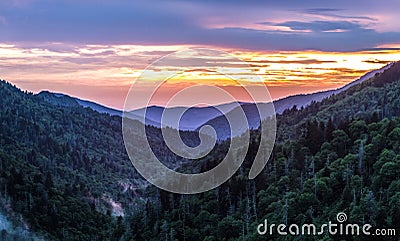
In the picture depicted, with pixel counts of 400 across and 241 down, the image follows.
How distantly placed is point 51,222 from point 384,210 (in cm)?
11531

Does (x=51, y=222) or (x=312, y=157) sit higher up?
(x=312, y=157)

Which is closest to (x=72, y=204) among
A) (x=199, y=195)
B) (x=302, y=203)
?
(x=199, y=195)

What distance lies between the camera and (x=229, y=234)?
96.6 metres

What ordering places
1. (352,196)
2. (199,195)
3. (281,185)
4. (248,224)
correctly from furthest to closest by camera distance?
(199,195), (281,185), (248,224), (352,196)

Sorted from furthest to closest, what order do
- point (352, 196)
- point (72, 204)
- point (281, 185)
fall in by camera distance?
1. point (72, 204)
2. point (281, 185)
3. point (352, 196)

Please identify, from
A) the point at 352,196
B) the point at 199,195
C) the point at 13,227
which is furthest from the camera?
the point at 13,227

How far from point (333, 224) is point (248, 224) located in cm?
2265

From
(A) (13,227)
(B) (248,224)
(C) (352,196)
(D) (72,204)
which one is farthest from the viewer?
(D) (72,204)

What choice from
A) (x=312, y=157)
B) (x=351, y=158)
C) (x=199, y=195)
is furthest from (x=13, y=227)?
(x=351, y=158)

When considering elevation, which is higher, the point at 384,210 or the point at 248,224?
the point at 384,210

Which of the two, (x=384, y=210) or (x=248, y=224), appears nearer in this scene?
(x=384, y=210)

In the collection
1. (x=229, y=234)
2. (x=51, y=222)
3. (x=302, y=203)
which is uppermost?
(x=302, y=203)

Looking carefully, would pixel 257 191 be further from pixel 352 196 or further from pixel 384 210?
pixel 384 210

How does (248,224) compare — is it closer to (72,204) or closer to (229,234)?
(229,234)
